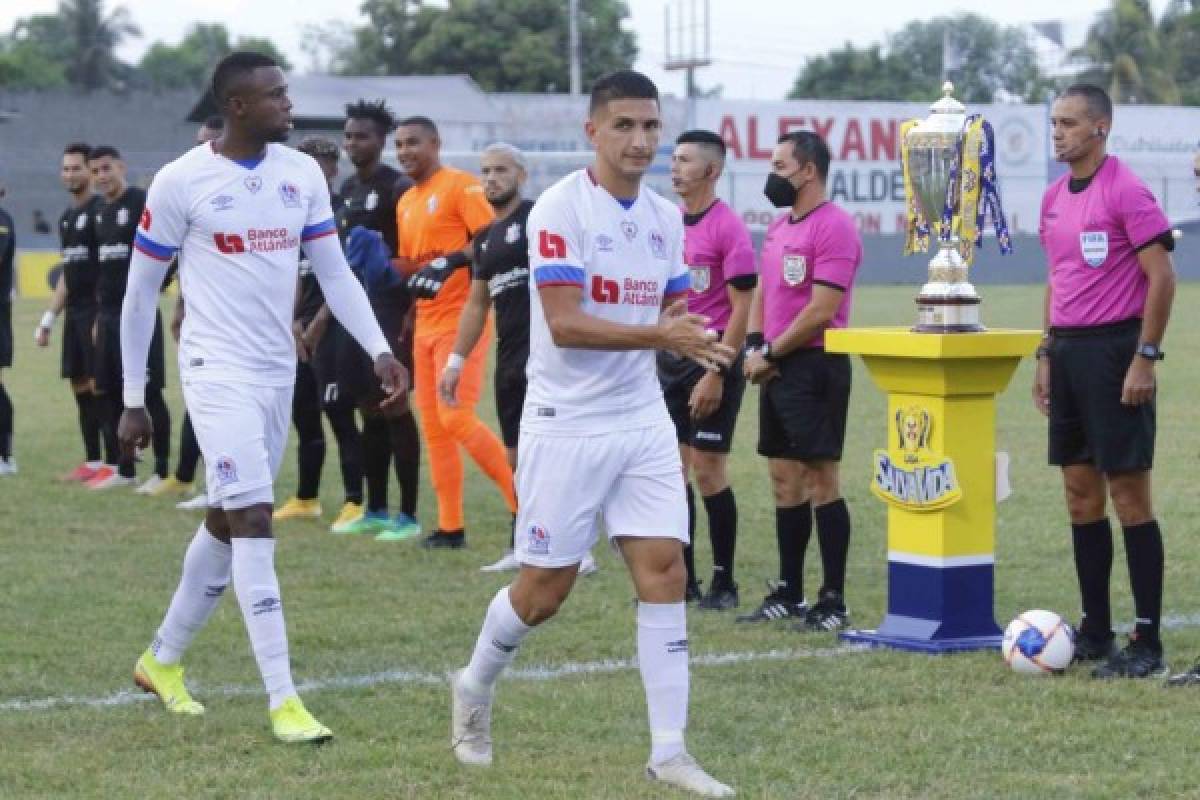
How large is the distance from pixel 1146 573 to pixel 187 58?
10713cm

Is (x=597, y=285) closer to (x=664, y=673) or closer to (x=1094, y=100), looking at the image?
(x=664, y=673)

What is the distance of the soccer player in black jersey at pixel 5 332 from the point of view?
1451 centimetres

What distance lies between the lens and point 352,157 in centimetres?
1116

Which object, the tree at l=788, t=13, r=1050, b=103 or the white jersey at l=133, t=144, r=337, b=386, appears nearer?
the white jersey at l=133, t=144, r=337, b=386

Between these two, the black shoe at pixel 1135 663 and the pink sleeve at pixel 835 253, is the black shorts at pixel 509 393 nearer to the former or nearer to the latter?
the pink sleeve at pixel 835 253

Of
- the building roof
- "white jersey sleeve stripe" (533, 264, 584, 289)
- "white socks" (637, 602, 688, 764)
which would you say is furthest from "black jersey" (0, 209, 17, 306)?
the building roof

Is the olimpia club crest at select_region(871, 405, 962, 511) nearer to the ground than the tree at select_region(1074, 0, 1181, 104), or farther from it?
nearer to the ground

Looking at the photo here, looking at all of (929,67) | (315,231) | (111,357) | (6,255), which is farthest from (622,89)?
(929,67)

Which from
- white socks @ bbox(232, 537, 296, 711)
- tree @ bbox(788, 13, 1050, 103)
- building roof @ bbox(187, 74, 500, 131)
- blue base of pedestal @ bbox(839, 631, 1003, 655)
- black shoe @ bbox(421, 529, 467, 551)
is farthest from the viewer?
tree @ bbox(788, 13, 1050, 103)

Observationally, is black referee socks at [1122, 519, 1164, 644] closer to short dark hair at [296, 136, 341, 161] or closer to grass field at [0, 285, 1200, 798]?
grass field at [0, 285, 1200, 798]

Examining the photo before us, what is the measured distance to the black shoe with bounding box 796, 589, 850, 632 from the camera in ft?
27.3

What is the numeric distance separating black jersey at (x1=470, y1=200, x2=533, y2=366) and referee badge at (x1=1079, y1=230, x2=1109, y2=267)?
10.2ft

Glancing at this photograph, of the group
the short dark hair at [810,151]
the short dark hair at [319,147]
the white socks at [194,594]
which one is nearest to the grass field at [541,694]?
the white socks at [194,594]

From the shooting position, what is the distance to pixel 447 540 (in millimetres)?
10906
